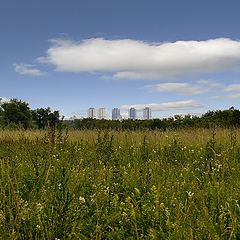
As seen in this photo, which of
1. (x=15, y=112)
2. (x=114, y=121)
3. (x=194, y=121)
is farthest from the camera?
(x=15, y=112)

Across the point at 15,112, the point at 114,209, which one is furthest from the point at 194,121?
the point at 15,112

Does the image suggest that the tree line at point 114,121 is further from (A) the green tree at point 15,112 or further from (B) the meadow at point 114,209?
(B) the meadow at point 114,209

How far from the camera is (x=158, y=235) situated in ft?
9.45

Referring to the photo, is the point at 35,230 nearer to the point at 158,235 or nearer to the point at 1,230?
the point at 1,230

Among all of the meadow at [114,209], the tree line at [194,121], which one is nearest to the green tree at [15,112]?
the tree line at [194,121]

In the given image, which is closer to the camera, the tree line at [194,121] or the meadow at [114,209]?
the meadow at [114,209]

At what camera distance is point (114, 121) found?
38.9m

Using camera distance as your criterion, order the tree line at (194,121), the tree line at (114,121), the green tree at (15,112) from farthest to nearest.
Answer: the green tree at (15,112) → the tree line at (194,121) → the tree line at (114,121)

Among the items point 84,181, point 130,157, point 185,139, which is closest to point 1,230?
point 84,181

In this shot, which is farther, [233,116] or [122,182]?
[233,116]

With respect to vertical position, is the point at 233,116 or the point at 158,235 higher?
the point at 233,116

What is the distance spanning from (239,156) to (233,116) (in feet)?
65.5

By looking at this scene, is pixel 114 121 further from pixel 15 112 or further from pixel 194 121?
pixel 15 112

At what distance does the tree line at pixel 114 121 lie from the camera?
790 inches
